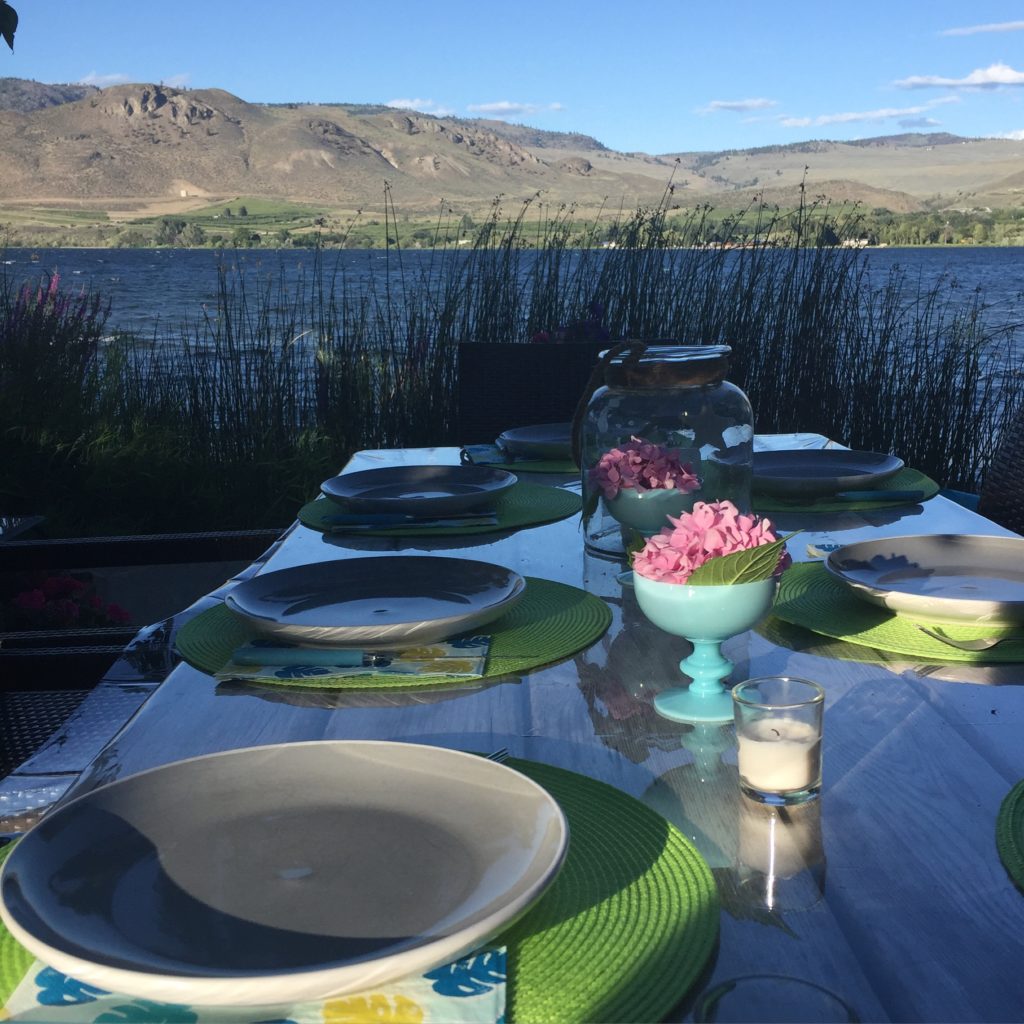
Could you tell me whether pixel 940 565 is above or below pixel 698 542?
below

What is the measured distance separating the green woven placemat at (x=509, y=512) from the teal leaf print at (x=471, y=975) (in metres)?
1.00

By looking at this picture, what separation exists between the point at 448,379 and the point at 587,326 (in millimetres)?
1531

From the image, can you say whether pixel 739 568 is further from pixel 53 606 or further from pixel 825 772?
pixel 53 606

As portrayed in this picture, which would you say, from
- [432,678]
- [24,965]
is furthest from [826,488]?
[24,965]

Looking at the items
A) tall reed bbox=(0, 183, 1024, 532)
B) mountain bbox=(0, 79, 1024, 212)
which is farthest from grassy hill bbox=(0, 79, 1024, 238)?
tall reed bbox=(0, 183, 1024, 532)

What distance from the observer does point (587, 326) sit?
2916mm

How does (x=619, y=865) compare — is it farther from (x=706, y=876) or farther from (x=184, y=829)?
(x=184, y=829)

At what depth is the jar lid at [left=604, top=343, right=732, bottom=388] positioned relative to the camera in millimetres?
1178

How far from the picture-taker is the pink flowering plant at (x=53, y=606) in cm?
269

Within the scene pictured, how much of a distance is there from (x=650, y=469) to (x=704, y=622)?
402 millimetres

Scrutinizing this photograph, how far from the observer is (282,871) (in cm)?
59

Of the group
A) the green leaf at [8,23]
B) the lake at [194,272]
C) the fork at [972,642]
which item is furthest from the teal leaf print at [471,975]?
the lake at [194,272]

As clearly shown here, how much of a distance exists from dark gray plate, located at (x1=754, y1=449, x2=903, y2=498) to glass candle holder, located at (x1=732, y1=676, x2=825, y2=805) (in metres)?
0.97

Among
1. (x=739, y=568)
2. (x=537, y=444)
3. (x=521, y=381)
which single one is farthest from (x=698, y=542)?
(x=521, y=381)
